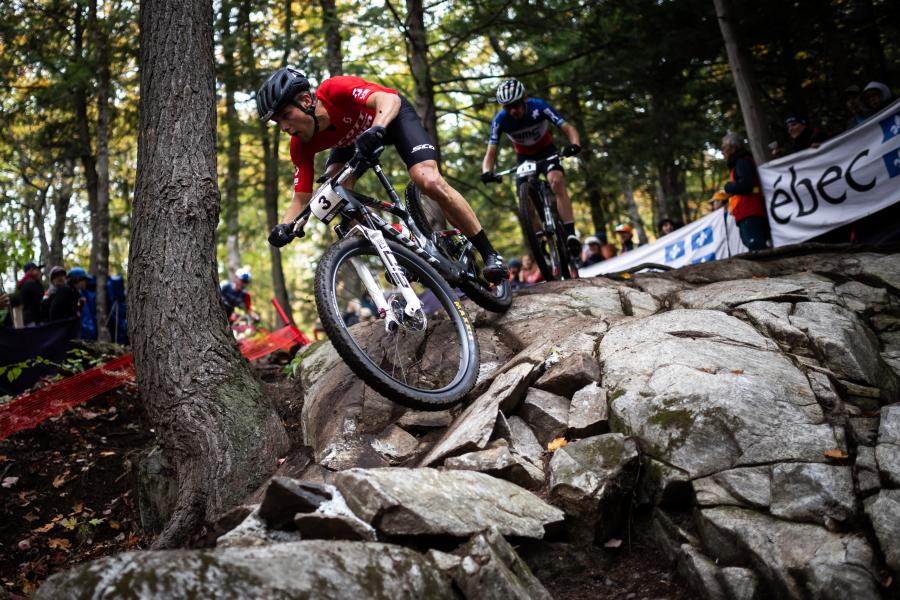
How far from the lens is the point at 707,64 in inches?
501

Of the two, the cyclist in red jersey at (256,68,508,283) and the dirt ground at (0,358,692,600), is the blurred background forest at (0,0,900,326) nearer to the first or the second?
the dirt ground at (0,358,692,600)

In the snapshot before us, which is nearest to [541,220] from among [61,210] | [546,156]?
[546,156]

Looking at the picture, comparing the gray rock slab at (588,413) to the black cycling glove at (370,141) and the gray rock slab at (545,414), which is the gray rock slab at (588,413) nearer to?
the gray rock slab at (545,414)

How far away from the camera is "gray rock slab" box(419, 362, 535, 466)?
3.75 metres

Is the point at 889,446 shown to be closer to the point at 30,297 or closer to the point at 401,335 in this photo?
the point at 401,335

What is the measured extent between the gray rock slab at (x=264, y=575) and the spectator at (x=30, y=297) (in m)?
9.80

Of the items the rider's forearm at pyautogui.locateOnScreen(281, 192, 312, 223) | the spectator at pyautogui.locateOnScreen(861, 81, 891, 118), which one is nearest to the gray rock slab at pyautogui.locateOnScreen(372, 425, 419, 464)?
the rider's forearm at pyautogui.locateOnScreen(281, 192, 312, 223)

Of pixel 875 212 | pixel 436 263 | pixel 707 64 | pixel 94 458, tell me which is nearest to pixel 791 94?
pixel 707 64

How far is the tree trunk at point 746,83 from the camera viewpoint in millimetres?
9805

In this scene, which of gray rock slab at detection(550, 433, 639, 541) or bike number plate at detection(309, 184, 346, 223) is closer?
gray rock slab at detection(550, 433, 639, 541)

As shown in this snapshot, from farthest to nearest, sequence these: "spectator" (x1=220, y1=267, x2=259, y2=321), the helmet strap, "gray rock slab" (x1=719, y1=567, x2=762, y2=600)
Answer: "spectator" (x1=220, y1=267, x2=259, y2=321) < the helmet strap < "gray rock slab" (x1=719, y1=567, x2=762, y2=600)

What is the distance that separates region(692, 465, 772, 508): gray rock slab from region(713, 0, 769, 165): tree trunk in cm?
786

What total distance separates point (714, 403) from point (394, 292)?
2214 millimetres

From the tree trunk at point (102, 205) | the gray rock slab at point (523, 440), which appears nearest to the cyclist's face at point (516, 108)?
the gray rock slab at point (523, 440)
